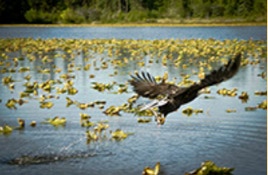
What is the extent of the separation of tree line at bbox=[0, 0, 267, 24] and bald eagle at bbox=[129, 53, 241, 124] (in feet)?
183

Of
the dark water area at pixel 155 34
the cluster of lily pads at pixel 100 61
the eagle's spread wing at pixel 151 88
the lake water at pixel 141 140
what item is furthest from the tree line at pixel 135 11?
the eagle's spread wing at pixel 151 88

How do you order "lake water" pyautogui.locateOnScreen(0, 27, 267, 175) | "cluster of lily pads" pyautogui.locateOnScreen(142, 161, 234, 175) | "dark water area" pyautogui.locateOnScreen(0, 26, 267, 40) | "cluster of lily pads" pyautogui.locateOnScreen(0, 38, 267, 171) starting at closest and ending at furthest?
"cluster of lily pads" pyautogui.locateOnScreen(142, 161, 234, 175), "lake water" pyautogui.locateOnScreen(0, 27, 267, 175), "cluster of lily pads" pyautogui.locateOnScreen(0, 38, 267, 171), "dark water area" pyautogui.locateOnScreen(0, 26, 267, 40)

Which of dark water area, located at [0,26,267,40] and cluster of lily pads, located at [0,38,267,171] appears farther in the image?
dark water area, located at [0,26,267,40]

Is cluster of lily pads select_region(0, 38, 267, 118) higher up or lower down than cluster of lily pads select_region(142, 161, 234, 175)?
lower down

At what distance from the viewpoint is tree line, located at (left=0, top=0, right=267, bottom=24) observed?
214ft

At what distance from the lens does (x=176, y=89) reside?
693cm

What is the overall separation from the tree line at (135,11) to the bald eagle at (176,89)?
5563 centimetres

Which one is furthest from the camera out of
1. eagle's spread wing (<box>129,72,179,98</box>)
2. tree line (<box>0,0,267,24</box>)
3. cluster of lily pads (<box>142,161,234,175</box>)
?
tree line (<box>0,0,267,24</box>)

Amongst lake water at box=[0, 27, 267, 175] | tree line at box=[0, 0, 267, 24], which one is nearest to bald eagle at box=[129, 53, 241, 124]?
lake water at box=[0, 27, 267, 175]

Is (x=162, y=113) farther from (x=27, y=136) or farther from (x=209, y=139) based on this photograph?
(x=27, y=136)

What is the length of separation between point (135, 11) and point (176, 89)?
62.8 meters

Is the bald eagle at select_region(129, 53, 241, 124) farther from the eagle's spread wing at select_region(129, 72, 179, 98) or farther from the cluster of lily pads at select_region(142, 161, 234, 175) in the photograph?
the cluster of lily pads at select_region(142, 161, 234, 175)

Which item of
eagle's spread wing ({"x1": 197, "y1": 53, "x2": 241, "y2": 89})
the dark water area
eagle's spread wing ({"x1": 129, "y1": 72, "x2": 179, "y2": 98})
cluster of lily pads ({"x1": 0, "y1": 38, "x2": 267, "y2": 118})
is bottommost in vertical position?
the dark water area

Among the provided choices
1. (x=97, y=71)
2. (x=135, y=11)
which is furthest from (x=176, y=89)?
(x=135, y=11)
